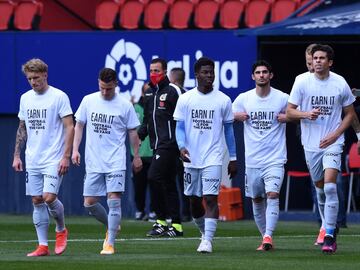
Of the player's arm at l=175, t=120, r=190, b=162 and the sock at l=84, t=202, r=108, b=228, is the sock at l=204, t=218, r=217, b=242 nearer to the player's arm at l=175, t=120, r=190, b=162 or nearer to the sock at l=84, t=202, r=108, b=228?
the player's arm at l=175, t=120, r=190, b=162

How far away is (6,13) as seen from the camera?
2722 centimetres

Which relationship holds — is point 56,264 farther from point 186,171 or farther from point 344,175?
point 344,175

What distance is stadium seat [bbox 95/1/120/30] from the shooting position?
88.4 feet

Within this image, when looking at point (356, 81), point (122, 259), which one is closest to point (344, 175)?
point (356, 81)

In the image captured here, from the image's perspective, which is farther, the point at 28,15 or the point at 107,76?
the point at 28,15

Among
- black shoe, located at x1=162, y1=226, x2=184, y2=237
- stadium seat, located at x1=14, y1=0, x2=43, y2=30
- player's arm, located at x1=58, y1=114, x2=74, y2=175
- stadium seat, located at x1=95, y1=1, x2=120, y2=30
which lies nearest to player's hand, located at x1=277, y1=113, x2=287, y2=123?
player's arm, located at x1=58, y1=114, x2=74, y2=175

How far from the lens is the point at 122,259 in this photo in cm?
1482

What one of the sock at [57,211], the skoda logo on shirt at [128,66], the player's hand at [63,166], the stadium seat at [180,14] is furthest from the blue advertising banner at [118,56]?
the player's hand at [63,166]

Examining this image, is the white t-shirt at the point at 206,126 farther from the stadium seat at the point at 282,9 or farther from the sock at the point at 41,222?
the stadium seat at the point at 282,9

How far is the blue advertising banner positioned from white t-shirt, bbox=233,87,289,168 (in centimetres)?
741

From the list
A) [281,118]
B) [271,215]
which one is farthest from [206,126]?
[271,215]

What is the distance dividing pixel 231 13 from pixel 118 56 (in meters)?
2.30

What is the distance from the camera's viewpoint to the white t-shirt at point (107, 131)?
51.8 ft

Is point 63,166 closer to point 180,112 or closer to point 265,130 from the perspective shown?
point 180,112
